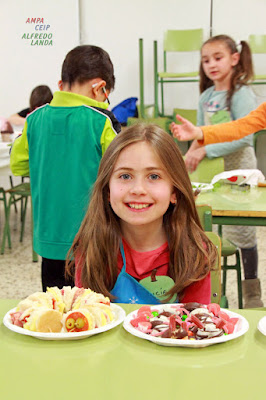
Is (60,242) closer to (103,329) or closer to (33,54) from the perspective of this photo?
(103,329)

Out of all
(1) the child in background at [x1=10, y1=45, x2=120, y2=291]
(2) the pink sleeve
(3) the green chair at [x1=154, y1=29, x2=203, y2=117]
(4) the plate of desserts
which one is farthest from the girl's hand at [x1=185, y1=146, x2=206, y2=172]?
(3) the green chair at [x1=154, y1=29, x2=203, y2=117]

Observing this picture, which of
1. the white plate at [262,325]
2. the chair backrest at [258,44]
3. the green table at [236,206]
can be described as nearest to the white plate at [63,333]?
the white plate at [262,325]

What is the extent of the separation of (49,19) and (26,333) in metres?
6.32

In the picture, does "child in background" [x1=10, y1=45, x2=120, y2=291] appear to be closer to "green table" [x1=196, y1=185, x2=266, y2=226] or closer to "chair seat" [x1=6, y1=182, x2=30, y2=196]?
"green table" [x1=196, y1=185, x2=266, y2=226]

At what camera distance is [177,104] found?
23.3ft

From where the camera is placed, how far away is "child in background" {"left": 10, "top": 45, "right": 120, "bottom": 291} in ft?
7.64

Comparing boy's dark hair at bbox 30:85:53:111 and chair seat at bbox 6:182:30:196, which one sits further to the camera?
boy's dark hair at bbox 30:85:53:111

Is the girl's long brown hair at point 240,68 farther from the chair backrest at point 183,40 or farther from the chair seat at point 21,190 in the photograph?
the chair backrest at point 183,40

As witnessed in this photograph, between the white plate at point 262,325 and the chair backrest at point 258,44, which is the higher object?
the chair backrest at point 258,44

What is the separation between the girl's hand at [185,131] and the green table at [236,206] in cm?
30

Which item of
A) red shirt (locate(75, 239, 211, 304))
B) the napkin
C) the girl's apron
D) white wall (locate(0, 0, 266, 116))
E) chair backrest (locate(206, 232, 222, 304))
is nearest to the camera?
the girl's apron

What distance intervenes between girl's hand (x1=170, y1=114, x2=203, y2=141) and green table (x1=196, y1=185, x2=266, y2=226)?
0.97ft

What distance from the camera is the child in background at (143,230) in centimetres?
153

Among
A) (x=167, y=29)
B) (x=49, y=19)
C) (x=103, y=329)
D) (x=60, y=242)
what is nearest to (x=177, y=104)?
(x=167, y=29)
